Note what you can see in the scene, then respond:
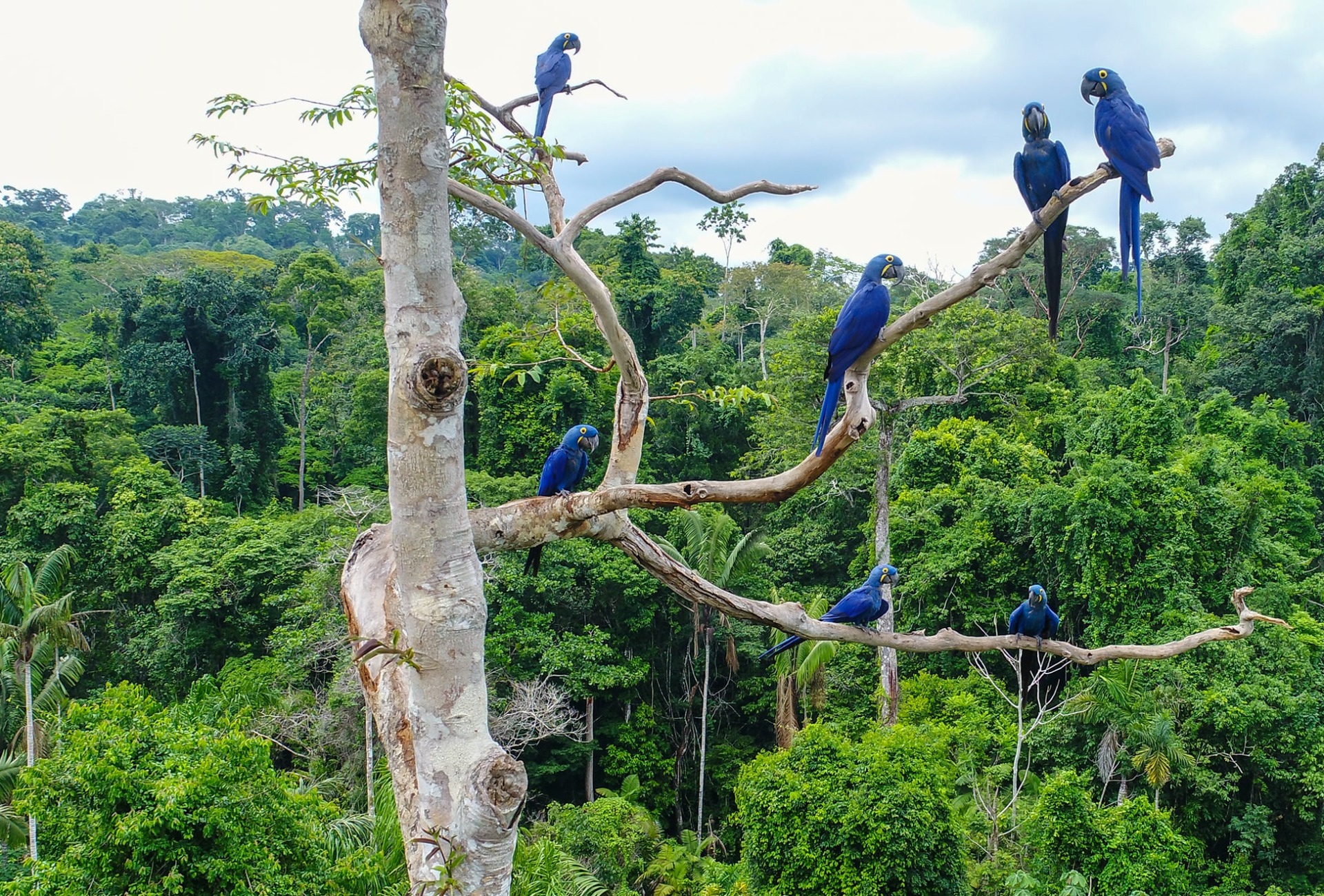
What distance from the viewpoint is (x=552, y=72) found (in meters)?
4.14

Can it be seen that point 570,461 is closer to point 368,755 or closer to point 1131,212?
point 1131,212

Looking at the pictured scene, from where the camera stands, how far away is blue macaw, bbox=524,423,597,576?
16.2ft

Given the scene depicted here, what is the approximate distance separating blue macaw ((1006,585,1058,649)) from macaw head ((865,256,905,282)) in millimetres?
2898

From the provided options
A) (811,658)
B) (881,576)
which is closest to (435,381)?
(881,576)

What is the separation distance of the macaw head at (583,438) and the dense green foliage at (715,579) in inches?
28.2

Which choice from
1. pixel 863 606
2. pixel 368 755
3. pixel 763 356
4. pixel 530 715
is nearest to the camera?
pixel 863 606

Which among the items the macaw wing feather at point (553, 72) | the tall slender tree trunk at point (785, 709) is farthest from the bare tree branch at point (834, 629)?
the tall slender tree trunk at point (785, 709)

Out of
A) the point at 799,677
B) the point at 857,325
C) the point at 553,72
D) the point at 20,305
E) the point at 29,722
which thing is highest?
the point at 20,305

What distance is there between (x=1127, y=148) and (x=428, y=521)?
2.70 metres

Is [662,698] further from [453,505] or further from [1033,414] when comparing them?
[453,505]

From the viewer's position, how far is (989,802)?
31.1 feet

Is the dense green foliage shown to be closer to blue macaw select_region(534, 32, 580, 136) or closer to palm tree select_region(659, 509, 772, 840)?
palm tree select_region(659, 509, 772, 840)

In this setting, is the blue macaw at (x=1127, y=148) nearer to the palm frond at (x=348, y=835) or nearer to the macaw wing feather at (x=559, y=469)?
the macaw wing feather at (x=559, y=469)

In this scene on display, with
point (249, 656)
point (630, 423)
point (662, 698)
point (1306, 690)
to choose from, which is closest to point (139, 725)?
point (630, 423)
